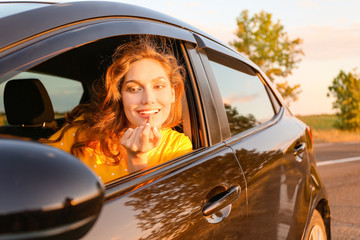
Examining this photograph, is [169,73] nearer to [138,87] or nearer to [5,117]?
[138,87]

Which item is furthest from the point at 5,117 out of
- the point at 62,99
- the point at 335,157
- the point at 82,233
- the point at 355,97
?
the point at 355,97

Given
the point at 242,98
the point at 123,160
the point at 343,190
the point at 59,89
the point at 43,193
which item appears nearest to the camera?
the point at 43,193

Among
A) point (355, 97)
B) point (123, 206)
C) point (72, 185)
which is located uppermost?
point (72, 185)

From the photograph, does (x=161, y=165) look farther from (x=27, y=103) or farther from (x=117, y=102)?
(x=27, y=103)

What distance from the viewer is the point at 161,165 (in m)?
1.71

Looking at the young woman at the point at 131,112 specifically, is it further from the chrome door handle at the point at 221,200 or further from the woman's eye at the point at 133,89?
the chrome door handle at the point at 221,200

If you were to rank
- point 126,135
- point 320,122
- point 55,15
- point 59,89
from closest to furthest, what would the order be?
point 55,15 < point 126,135 < point 59,89 < point 320,122

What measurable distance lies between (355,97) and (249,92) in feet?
101

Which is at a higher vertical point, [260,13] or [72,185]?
[260,13]

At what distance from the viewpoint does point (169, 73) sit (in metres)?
2.18

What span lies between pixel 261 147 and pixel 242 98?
1.52ft

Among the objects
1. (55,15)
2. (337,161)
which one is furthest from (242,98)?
(337,161)

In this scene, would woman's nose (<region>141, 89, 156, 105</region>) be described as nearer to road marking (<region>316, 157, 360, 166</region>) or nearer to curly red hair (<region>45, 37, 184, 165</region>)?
curly red hair (<region>45, 37, 184, 165</region>)

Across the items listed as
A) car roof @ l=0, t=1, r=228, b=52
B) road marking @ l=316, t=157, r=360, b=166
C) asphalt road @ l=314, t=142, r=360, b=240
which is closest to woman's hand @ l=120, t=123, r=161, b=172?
car roof @ l=0, t=1, r=228, b=52
